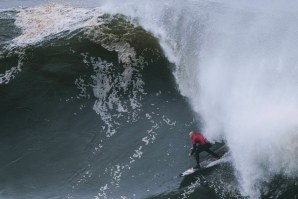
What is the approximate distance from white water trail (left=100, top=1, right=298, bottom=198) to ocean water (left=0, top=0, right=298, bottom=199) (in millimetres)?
44

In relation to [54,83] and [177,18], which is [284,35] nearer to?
[177,18]

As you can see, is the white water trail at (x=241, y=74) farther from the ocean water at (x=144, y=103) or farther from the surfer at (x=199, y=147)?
the surfer at (x=199, y=147)

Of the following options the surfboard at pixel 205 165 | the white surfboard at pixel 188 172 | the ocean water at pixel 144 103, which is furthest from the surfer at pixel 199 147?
the ocean water at pixel 144 103

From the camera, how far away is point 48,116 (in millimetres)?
16438

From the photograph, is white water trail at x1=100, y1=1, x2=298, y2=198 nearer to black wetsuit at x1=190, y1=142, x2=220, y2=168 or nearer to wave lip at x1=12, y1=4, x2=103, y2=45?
black wetsuit at x1=190, y1=142, x2=220, y2=168

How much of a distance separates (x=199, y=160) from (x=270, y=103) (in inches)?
109

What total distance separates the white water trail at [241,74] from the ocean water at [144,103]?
0.04 meters

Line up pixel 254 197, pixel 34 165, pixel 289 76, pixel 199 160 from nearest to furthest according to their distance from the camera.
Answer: pixel 254 197
pixel 199 160
pixel 34 165
pixel 289 76

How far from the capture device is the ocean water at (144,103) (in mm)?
12570

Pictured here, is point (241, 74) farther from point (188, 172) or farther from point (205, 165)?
point (188, 172)

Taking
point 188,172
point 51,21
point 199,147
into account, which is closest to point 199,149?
point 199,147

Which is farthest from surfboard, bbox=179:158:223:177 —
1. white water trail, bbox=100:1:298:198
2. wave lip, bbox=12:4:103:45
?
wave lip, bbox=12:4:103:45

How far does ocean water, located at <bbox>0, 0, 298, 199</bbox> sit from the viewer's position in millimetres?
12570

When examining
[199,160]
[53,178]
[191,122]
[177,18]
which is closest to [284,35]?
[177,18]
